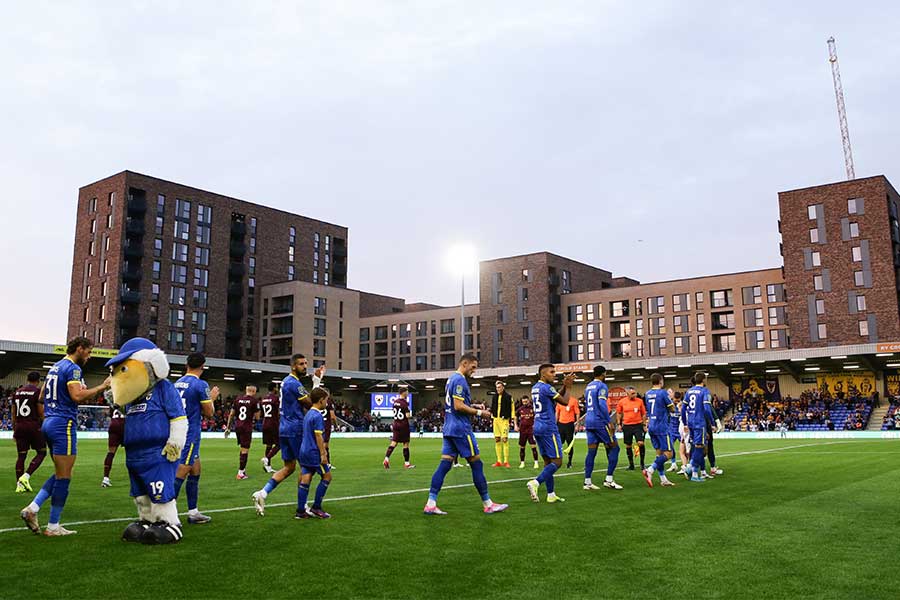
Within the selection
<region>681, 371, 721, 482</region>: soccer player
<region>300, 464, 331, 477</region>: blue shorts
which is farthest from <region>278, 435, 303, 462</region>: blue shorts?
<region>681, 371, 721, 482</region>: soccer player

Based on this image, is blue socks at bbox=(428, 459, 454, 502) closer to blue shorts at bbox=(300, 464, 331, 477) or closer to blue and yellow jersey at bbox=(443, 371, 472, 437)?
blue and yellow jersey at bbox=(443, 371, 472, 437)

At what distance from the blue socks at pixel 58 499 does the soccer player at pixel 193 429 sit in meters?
1.27

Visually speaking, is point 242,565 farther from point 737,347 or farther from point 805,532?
point 737,347

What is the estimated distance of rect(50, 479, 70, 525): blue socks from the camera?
8.18m

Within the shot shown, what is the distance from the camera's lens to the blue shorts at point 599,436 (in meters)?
13.7

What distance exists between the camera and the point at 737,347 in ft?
268

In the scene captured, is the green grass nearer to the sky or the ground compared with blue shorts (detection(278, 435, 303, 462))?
nearer to the ground

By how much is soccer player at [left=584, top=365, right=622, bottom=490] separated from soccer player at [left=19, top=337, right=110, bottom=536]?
27.7 feet

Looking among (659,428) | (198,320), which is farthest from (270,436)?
(198,320)

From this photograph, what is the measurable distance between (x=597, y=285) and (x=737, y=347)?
23.8 meters

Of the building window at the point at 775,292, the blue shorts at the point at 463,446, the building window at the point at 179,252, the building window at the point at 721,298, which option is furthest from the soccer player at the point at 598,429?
the building window at the point at 179,252

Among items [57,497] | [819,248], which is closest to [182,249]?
[819,248]

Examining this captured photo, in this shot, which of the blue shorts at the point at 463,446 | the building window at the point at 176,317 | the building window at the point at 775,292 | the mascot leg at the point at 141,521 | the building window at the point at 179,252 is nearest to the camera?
the mascot leg at the point at 141,521

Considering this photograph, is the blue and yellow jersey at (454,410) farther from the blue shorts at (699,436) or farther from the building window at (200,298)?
the building window at (200,298)
